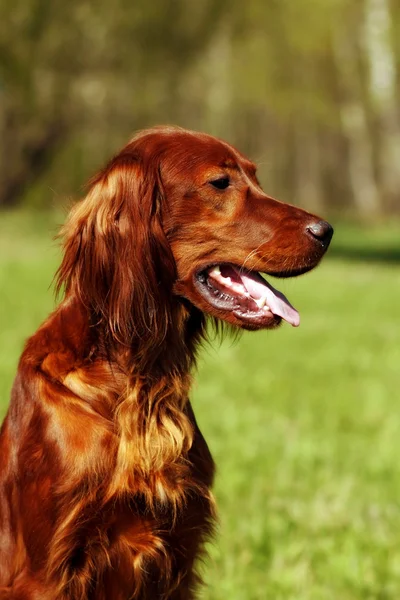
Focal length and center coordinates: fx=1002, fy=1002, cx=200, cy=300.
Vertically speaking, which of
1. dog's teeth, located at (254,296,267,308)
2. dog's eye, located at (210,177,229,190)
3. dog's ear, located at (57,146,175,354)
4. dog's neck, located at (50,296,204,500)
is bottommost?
dog's neck, located at (50,296,204,500)

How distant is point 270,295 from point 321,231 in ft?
0.77

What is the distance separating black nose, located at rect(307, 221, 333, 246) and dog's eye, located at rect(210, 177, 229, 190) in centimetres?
27

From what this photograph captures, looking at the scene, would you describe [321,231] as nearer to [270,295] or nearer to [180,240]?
[270,295]

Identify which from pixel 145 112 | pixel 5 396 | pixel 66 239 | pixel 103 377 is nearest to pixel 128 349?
pixel 103 377

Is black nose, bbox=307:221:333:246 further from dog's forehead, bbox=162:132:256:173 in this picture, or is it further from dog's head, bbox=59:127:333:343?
dog's forehead, bbox=162:132:256:173

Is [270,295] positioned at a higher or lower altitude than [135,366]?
higher

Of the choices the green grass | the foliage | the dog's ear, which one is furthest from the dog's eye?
the foliage

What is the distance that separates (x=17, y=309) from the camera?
11586mm

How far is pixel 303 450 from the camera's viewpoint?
584cm

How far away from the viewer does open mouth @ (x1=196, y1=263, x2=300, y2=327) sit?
112 inches

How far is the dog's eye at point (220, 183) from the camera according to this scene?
114 inches

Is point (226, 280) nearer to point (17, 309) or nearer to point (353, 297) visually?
point (17, 309)

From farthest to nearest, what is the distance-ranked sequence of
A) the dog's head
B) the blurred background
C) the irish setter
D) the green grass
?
the blurred background < the green grass < the dog's head < the irish setter

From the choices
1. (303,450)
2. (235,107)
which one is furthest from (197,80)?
(303,450)
